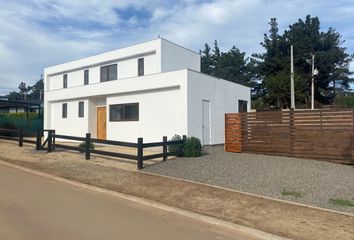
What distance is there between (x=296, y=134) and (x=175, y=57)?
9.87 metres

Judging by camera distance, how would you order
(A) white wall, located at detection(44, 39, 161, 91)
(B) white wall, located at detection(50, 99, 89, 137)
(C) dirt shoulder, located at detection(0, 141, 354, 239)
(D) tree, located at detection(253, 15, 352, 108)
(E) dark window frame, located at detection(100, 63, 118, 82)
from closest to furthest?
(C) dirt shoulder, located at detection(0, 141, 354, 239)
(A) white wall, located at detection(44, 39, 161, 91)
(E) dark window frame, located at detection(100, 63, 118, 82)
(B) white wall, located at detection(50, 99, 89, 137)
(D) tree, located at detection(253, 15, 352, 108)

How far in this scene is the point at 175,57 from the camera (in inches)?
915

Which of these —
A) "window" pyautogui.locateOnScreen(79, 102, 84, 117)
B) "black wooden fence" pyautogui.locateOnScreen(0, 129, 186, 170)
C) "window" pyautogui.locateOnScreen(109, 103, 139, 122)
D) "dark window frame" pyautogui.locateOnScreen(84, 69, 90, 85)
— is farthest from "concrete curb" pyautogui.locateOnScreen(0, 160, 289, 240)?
"dark window frame" pyautogui.locateOnScreen(84, 69, 90, 85)

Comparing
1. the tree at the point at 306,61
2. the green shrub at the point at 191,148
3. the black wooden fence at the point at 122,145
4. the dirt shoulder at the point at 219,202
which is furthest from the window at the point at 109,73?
the tree at the point at 306,61

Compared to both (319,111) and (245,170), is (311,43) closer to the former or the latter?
(319,111)

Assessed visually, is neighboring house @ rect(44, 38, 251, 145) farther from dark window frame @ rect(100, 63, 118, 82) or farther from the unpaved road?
the unpaved road

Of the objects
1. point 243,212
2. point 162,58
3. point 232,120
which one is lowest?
point 243,212

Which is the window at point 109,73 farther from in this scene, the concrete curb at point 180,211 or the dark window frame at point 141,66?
the concrete curb at point 180,211

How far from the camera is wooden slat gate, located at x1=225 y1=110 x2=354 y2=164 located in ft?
48.7

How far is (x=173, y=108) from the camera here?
64.1 ft

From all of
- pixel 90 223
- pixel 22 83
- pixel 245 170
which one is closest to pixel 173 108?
pixel 245 170

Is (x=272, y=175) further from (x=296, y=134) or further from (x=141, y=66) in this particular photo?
(x=141, y=66)

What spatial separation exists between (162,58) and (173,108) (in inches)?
156

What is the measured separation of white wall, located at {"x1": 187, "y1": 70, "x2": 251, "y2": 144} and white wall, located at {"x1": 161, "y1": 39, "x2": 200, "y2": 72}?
127 inches
